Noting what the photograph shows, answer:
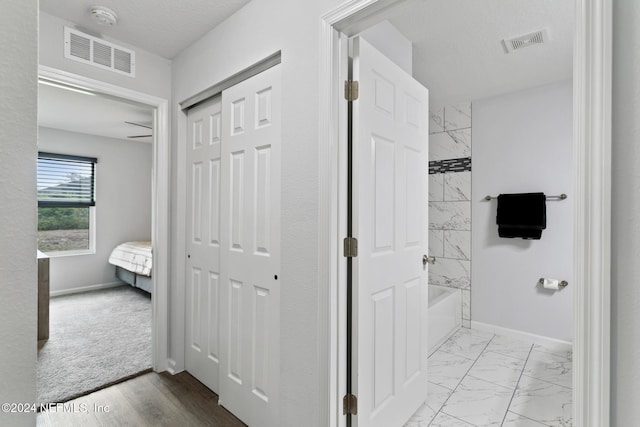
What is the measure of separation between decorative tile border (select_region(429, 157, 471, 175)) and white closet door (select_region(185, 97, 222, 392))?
2.71 m

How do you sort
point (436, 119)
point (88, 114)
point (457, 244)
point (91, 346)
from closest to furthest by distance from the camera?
point (91, 346)
point (457, 244)
point (436, 119)
point (88, 114)

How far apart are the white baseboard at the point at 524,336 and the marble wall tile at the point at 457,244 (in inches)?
30.1

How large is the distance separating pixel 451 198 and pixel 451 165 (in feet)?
1.31

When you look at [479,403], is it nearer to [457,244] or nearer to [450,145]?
[457,244]

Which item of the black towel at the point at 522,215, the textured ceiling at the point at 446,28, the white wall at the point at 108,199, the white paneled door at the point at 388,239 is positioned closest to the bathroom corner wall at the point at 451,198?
the black towel at the point at 522,215

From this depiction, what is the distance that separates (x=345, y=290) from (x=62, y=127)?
5.43 meters

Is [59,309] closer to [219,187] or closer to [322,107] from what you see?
[219,187]

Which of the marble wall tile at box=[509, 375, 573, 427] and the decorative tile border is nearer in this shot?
the marble wall tile at box=[509, 375, 573, 427]

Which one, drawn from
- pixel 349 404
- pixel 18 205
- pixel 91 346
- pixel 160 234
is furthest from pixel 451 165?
pixel 91 346

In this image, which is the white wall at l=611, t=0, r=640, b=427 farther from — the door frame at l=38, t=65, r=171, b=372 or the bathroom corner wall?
the bathroom corner wall

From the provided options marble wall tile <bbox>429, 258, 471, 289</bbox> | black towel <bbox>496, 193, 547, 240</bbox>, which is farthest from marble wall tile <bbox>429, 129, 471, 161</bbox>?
marble wall tile <bbox>429, 258, 471, 289</bbox>

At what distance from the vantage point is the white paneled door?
151 centimetres

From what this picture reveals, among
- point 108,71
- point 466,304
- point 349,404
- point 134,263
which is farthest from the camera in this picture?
point 134,263

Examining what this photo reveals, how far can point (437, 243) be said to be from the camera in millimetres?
3865
